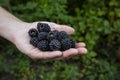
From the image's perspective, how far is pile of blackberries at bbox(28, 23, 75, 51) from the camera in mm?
2328

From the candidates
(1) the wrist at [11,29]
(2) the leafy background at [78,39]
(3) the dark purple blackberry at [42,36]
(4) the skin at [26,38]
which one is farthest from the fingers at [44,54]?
(2) the leafy background at [78,39]

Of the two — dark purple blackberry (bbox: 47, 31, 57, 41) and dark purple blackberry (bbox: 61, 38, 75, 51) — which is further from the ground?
dark purple blackberry (bbox: 47, 31, 57, 41)

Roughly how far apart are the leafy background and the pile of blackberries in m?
0.82

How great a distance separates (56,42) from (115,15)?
166cm

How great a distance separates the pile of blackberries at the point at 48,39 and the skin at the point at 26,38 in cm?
5

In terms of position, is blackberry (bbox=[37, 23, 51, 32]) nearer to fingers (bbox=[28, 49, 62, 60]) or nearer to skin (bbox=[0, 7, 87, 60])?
skin (bbox=[0, 7, 87, 60])

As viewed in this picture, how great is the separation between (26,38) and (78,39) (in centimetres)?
126

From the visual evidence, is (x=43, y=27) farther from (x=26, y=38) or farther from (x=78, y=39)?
(x=78, y=39)

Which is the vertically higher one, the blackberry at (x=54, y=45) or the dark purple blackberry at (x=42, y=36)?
the dark purple blackberry at (x=42, y=36)

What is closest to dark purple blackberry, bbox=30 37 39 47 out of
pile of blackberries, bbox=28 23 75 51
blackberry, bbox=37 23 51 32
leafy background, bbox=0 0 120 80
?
pile of blackberries, bbox=28 23 75 51

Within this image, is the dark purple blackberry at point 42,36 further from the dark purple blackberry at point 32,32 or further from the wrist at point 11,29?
the wrist at point 11,29

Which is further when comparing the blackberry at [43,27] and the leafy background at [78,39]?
the leafy background at [78,39]

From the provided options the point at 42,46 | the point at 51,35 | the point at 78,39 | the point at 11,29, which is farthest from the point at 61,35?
the point at 78,39

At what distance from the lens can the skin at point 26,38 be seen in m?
2.18
